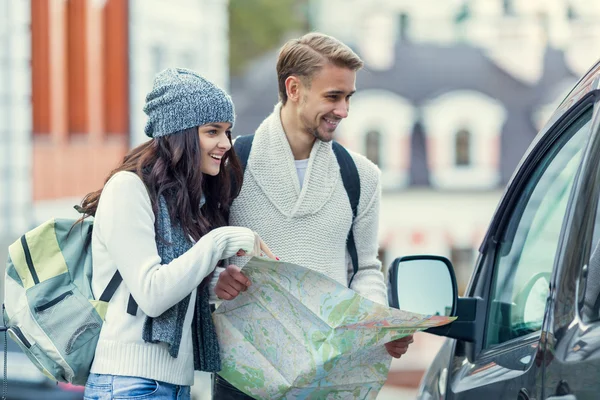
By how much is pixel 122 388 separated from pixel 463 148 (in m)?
34.6

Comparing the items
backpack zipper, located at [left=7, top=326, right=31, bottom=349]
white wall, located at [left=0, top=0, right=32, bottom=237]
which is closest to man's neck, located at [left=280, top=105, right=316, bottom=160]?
backpack zipper, located at [left=7, top=326, right=31, bottom=349]

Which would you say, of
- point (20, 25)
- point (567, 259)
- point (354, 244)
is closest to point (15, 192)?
point (20, 25)

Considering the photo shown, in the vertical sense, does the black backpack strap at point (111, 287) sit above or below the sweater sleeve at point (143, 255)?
below

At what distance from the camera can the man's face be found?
3514mm

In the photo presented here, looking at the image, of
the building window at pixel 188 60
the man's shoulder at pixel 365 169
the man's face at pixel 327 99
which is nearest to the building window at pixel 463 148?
the building window at pixel 188 60

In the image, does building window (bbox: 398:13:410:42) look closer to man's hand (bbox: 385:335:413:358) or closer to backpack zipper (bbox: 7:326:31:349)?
man's hand (bbox: 385:335:413:358)

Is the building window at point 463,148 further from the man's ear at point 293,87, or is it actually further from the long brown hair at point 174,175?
the long brown hair at point 174,175

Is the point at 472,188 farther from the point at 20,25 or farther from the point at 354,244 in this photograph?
the point at 354,244

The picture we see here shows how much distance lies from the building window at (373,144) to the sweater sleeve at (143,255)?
3311 cm

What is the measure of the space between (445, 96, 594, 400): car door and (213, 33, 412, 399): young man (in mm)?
552

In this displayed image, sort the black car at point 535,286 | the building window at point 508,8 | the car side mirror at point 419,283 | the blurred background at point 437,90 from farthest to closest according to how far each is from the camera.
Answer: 1. the building window at point 508,8
2. the blurred background at point 437,90
3. the car side mirror at point 419,283
4. the black car at point 535,286

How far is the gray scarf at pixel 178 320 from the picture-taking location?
2.88 metres

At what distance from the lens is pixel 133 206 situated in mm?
2855

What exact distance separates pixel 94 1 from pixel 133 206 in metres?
18.9
